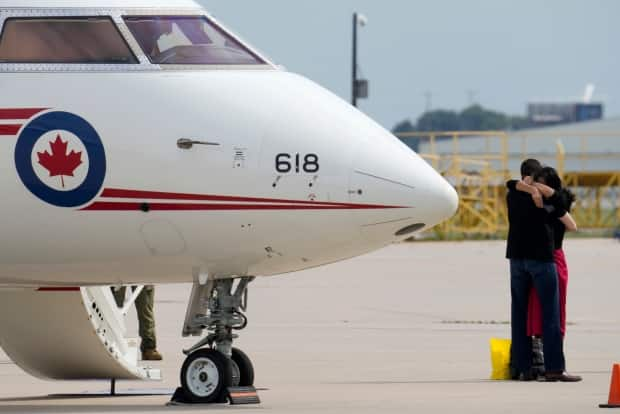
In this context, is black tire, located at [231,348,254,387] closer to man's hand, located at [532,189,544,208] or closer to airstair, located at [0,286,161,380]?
airstair, located at [0,286,161,380]

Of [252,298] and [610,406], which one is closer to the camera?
[610,406]

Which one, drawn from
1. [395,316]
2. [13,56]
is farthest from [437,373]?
[395,316]

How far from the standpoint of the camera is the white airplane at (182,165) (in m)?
12.5

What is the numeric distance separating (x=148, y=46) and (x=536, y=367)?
5211mm

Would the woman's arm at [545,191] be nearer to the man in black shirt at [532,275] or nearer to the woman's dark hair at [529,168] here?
the man in black shirt at [532,275]

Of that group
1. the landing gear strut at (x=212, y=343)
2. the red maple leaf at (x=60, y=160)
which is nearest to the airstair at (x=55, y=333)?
the landing gear strut at (x=212, y=343)

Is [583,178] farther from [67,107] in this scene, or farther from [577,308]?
[67,107]

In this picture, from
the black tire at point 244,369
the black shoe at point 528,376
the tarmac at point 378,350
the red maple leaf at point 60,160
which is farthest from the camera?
the black shoe at point 528,376

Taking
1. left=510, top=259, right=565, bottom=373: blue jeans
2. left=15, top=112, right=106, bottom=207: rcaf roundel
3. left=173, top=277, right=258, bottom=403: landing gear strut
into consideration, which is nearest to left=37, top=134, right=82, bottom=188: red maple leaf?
left=15, top=112, right=106, bottom=207: rcaf roundel

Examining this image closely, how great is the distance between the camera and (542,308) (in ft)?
51.3

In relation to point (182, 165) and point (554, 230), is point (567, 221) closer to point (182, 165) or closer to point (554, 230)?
point (554, 230)

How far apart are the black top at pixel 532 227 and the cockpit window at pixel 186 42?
365 cm

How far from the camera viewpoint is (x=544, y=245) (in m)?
15.6

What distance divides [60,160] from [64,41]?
1026 mm
